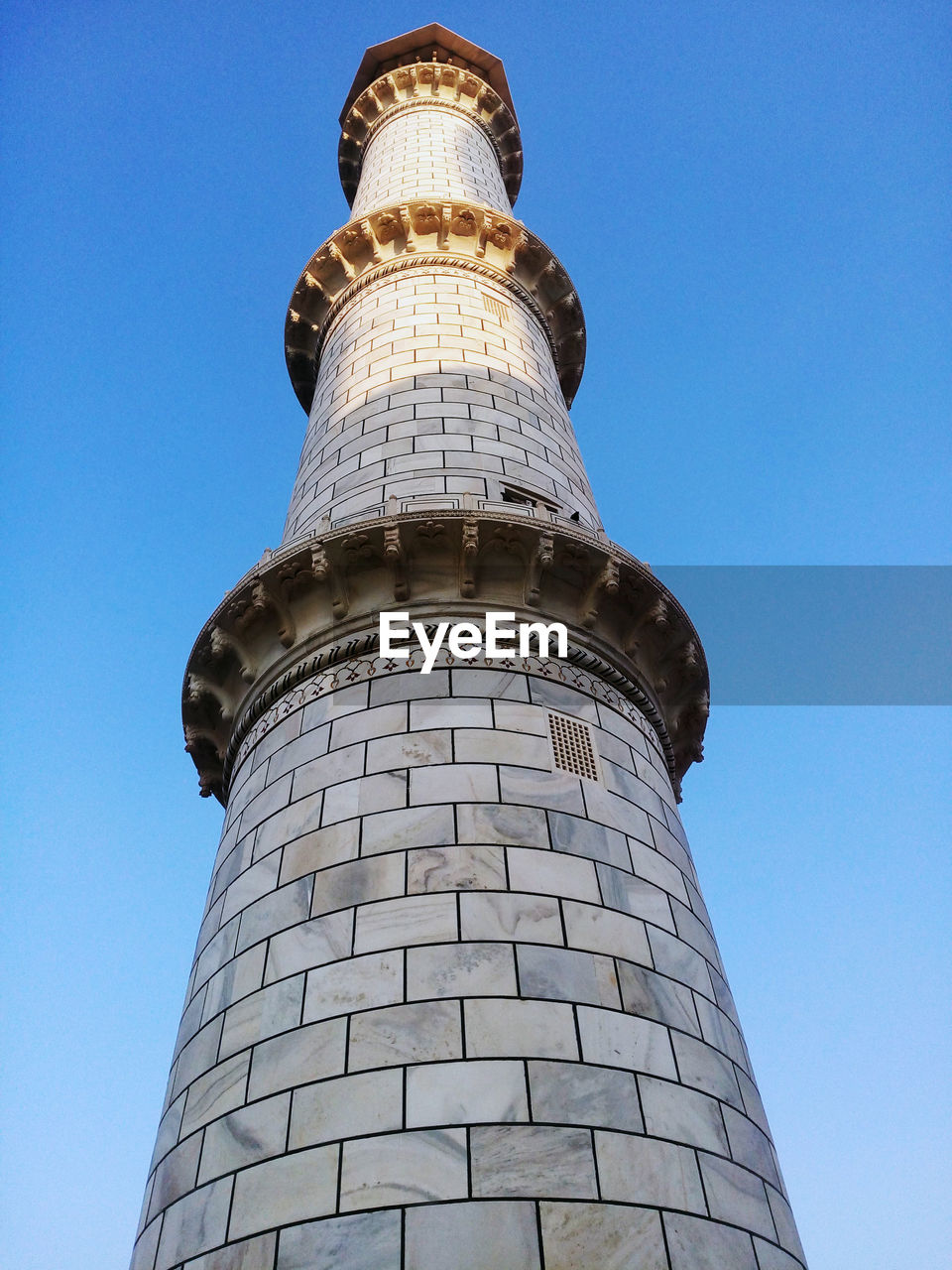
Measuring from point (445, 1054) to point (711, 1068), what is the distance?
1954 millimetres

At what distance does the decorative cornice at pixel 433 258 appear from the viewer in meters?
17.4

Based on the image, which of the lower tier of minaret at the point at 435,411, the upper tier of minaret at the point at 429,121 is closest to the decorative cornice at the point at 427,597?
the lower tier of minaret at the point at 435,411

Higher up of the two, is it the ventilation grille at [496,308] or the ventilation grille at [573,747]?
the ventilation grille at [496,308]

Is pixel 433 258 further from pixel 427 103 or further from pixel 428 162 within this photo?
pixel 427 103

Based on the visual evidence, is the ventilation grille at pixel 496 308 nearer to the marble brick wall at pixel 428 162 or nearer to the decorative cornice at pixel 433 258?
the decorative cornice at pixel 433 258

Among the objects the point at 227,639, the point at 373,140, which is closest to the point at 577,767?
the point at 227,639

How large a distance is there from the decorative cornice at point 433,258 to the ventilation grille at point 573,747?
415 inches

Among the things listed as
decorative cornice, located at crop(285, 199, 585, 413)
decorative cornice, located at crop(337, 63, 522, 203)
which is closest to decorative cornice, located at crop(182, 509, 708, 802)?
decorative cornice, located at crop(285, 199, 585, 413)

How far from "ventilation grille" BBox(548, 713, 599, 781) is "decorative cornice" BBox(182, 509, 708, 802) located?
0.65 meters

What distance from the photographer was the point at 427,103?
27234mm

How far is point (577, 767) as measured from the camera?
27.8ft

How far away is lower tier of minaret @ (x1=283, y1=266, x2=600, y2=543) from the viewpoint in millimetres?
11750

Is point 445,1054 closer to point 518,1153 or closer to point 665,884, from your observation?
point 518,1153

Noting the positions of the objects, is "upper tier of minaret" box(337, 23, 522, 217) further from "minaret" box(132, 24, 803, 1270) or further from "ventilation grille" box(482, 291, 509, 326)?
"minaret" box(132, 24, 803, 1270)
